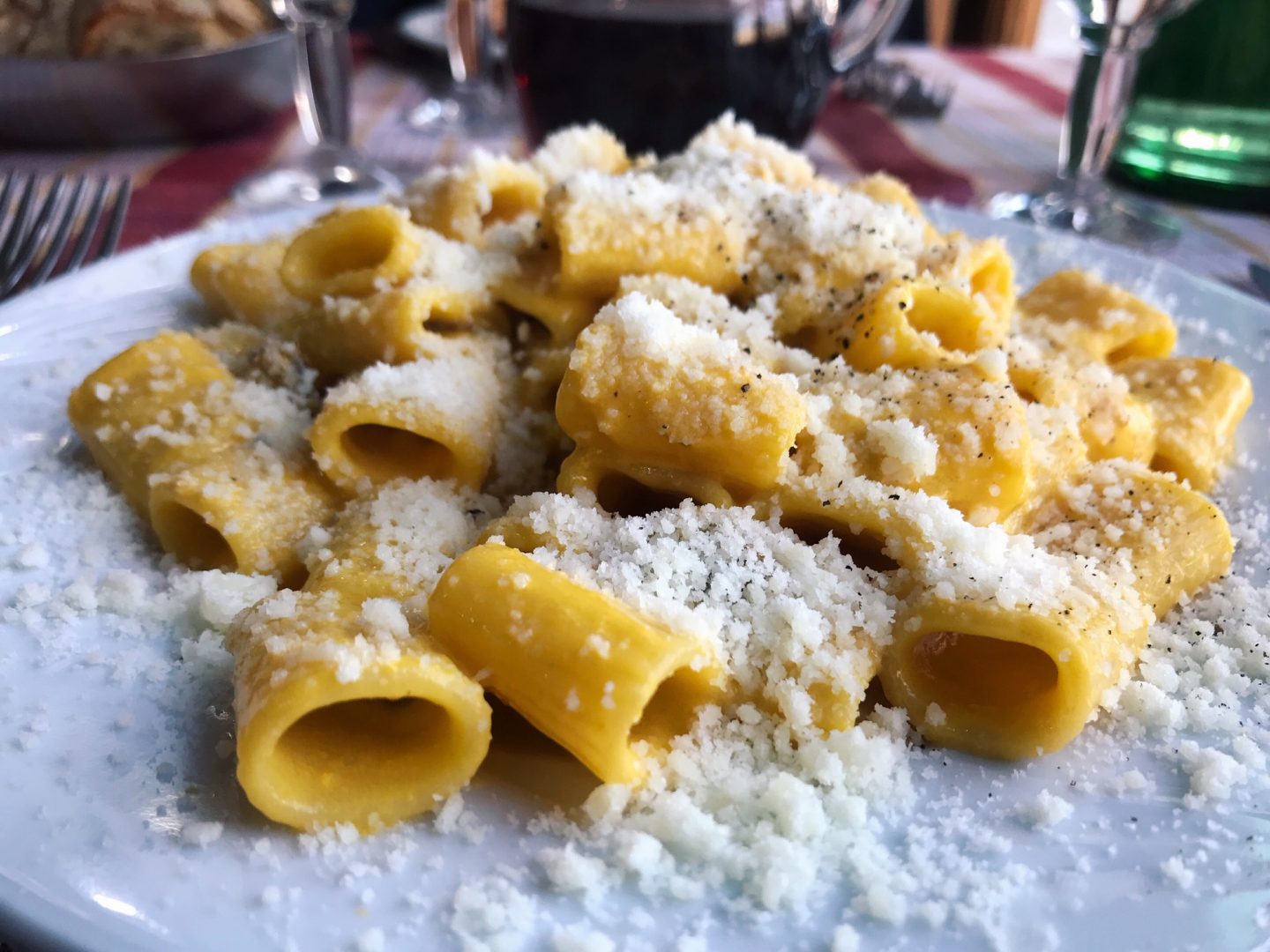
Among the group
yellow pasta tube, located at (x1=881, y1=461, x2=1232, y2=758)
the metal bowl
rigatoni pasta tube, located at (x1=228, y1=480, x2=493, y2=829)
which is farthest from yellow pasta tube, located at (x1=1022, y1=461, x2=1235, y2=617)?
the metal bowl

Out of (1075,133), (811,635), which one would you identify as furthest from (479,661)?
(1075,133)

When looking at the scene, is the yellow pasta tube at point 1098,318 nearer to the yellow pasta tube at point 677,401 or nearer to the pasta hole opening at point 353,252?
the yellow pasta tube at point 677,401

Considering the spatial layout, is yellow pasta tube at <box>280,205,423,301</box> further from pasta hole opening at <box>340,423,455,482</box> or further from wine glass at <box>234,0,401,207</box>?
wine glass at <box>234,0,401,207</box>

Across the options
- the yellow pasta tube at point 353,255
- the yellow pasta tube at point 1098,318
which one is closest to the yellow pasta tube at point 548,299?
the yellow pasta tube at point 353,255

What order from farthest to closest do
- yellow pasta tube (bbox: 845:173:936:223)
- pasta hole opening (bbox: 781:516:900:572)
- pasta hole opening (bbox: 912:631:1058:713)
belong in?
yellow pasta tube (bbox: 845:173:936:223) → pasta hole opening (bbox: 781:516:900:572) → pasta hole opening (bbox: 912:631:1058:713)

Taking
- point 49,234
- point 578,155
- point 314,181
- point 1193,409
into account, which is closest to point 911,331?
point 1193,409

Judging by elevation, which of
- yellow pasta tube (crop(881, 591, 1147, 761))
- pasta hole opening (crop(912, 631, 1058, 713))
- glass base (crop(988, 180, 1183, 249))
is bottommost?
glass base (crop(988, 180, 1183, 249))

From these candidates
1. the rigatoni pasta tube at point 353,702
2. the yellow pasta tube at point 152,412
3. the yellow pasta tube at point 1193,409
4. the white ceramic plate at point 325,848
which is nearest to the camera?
the white ceramic plate at point 325,848
